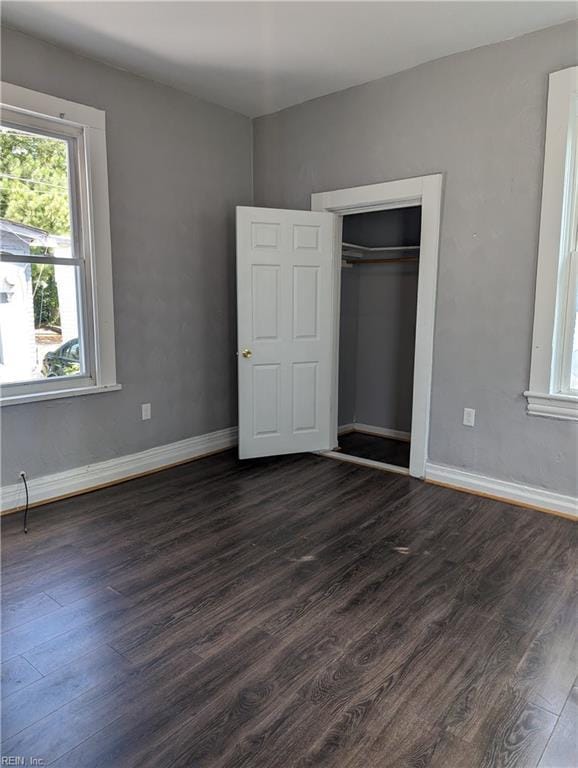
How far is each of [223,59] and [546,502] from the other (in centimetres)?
358

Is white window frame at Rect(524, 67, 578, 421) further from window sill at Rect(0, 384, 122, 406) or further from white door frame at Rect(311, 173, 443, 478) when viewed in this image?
window sill at Rect(0, 384, 122, 406)

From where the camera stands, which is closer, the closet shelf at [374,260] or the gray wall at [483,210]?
the gray wall at [483,210]

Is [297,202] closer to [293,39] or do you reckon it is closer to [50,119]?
[293,39]

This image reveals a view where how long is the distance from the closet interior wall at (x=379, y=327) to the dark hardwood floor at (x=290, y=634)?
6.05 ft

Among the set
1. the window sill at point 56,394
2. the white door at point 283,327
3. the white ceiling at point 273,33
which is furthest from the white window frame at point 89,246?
the white door at point 283,327

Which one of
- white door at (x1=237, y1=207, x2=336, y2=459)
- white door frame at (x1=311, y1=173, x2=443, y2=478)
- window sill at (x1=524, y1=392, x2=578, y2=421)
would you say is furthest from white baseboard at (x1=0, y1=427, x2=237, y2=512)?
window sill at (x1=524, y1=392, x2=578, y2=421)

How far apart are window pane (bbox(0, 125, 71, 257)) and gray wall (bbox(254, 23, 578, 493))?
2113 mm

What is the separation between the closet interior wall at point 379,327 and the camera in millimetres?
4844

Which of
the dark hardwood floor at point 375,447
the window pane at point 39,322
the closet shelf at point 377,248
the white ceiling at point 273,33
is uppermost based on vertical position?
the white ceiling at point 273,33

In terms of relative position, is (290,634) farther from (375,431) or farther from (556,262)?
(375,431)

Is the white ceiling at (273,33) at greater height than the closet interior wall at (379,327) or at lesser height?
greater

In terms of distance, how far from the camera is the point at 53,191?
10.6 feet

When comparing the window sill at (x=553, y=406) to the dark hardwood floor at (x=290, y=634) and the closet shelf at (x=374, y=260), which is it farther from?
the closet shelf at (x=374, y=260)

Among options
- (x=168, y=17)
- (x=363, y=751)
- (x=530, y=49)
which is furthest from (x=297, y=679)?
(x=530, y=49)
